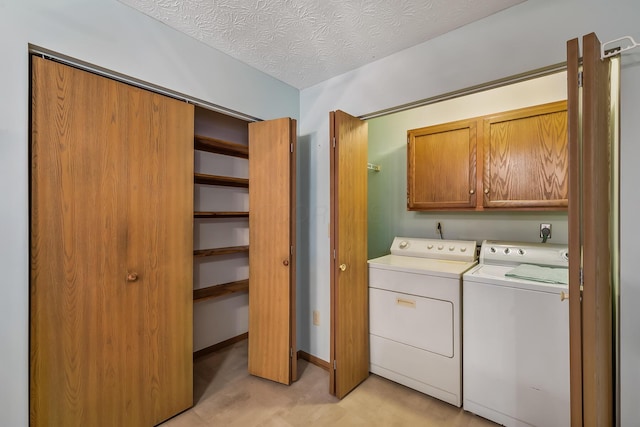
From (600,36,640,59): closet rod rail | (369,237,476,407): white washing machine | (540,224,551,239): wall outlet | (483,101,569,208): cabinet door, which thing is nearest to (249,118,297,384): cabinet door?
(369,237,476,407): white washing machine

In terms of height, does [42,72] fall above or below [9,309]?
above

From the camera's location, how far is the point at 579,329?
951 millimetres

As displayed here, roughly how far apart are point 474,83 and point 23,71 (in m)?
2.32

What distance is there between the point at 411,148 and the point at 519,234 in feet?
3.93

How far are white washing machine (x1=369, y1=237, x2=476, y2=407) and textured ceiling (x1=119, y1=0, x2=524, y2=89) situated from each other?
5.18 feet

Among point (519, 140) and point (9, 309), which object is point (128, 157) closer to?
point (9, 309)

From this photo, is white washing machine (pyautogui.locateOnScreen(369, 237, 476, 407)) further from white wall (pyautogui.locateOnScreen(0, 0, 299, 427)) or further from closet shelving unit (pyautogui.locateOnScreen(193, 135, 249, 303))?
white wall (pyautogui.locateOnScreen(0, 0, 299, 427))

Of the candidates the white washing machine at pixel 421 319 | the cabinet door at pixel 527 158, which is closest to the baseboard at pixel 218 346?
the white washing machine at pixel 421 319

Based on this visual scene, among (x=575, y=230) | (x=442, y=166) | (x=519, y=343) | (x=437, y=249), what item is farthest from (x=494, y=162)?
(x=575, y=230)

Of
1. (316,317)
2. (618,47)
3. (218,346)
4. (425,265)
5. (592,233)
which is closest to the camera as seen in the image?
(592,233)

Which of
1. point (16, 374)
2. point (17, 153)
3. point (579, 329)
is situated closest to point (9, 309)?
point (16, 374)

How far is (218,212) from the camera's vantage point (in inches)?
94.5

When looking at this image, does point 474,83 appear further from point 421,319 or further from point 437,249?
point 421,319

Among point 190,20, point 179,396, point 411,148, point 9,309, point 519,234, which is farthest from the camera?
point 411,148
